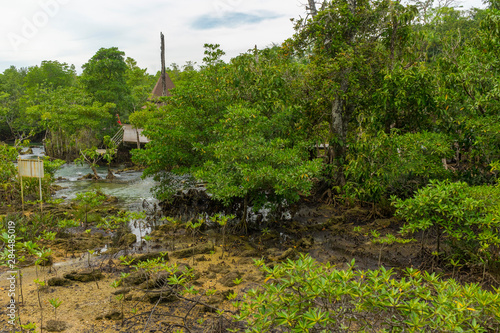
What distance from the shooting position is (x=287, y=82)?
11633 mm

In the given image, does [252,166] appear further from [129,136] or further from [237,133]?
[129,136]

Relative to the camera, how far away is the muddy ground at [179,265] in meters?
5.04

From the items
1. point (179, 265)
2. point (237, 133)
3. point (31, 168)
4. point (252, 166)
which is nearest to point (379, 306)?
point (179, 265)

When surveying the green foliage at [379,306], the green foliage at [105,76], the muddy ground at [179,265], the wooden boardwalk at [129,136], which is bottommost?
the muddy ground at [179,265]

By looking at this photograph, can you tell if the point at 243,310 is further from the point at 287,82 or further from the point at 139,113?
the point at 139,113

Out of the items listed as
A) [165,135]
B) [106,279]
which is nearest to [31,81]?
[165,135]

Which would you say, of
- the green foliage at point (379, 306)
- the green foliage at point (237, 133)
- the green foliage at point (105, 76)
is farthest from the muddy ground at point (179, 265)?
the green foliage at point (105, 76)

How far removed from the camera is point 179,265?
722 cm

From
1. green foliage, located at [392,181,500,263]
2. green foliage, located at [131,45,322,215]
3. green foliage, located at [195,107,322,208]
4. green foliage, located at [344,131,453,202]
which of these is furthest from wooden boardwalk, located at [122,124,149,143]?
green foliage, located at [392,181,500,263]

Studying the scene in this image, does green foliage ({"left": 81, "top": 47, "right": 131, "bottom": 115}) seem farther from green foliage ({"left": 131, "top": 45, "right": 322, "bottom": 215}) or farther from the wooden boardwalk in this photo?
green foliage ({"left": 131, "top": 45, "right": 322, "bottom": 215})

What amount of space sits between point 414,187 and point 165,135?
7.18 meters

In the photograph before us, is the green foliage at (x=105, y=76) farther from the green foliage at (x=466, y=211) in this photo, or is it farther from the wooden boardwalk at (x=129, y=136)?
the green foliage at (x=466, y=211)

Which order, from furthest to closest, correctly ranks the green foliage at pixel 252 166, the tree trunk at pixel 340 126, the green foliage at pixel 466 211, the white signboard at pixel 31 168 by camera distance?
the tree trunk at pixel 340 126
the white signboard at pixel 31 168
the green foliage at pixel 252 166
the green foliage at pixel 466 211

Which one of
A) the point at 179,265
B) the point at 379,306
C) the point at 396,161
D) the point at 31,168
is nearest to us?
the point at 379,306
